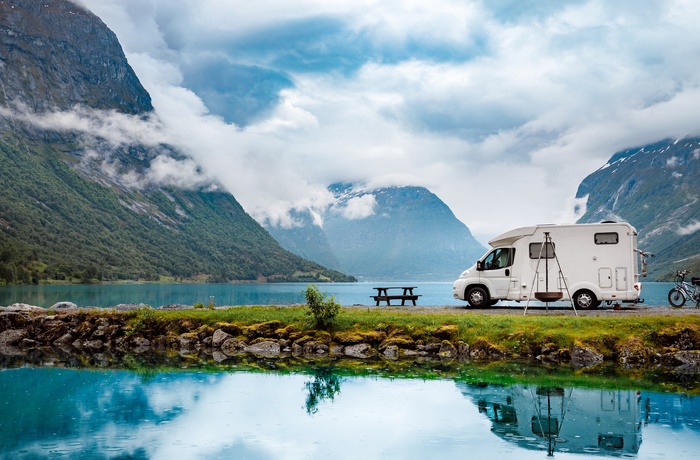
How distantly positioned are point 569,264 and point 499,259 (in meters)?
3.48

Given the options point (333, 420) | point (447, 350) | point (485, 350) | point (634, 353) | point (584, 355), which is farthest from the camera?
point (447, 350)

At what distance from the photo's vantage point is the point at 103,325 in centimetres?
3241

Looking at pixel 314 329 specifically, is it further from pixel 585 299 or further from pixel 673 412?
pixel 673 412

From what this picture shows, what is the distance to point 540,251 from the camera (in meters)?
30.5

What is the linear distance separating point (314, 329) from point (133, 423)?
14.1 metres

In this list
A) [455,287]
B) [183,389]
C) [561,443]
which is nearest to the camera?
[561,443]

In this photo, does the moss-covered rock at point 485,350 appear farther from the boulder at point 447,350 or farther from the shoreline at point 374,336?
the boulder at point 447,350

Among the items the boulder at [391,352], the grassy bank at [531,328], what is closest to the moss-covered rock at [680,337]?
the grassy bank at [531,328]

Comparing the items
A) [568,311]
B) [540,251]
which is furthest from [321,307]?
[568,311]

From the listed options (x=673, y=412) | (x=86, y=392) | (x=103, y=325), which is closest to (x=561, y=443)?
(x=673, y=412)

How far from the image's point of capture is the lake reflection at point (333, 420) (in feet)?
43.4

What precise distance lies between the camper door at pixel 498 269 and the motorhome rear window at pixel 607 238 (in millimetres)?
4124

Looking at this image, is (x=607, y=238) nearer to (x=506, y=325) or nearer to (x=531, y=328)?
(x=531, y=328)

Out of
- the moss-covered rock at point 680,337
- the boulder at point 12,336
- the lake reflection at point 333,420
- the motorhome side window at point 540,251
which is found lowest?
the lake reflection at point 333,420
